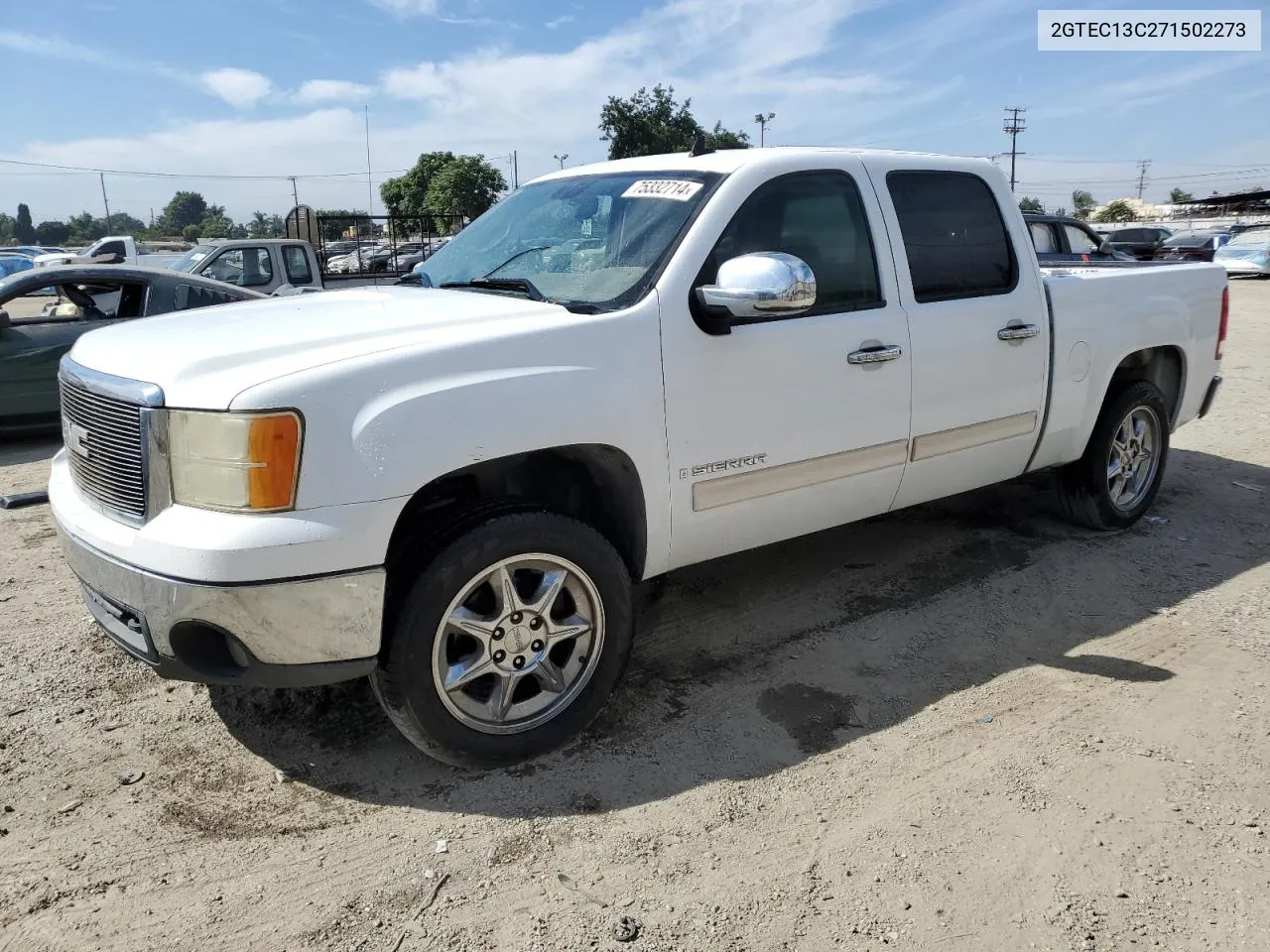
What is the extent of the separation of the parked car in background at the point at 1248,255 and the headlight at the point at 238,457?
2964 cm

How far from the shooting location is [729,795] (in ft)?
9.52

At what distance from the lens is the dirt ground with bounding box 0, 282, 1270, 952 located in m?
2.39

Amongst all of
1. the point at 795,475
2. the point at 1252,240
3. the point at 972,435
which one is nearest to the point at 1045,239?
the point at 972,435

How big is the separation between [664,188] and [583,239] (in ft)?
1.19

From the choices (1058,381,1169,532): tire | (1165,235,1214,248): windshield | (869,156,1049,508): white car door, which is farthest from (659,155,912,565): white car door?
(1165,235,1214,248): windshield

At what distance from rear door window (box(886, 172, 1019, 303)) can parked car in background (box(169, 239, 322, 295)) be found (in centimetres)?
1042

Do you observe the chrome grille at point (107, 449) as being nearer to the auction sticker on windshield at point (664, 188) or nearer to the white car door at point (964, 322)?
the auction sticker on windshield at point (664, 188)

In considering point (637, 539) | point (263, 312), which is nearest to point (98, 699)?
point (263, 312)

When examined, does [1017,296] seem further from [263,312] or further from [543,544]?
[263,312]

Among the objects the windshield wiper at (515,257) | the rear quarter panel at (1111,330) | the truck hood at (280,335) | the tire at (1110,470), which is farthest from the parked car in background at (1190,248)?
the truck hood at (280,335)

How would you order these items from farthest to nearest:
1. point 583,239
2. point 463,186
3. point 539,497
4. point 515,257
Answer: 1. point 463,186
2. point 515,257
3. point 583,239
4. point 539,497

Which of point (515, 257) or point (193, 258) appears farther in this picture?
point (193, 258)

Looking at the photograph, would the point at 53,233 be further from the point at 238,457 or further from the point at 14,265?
the point at 238,457

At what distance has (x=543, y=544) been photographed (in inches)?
114
